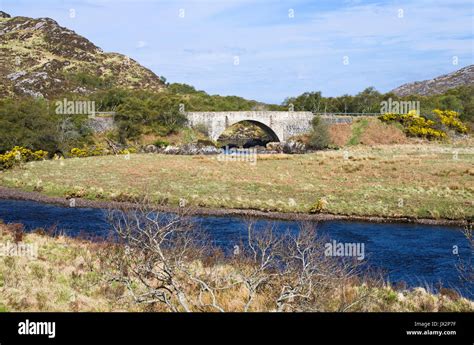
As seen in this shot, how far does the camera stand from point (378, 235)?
106 feet

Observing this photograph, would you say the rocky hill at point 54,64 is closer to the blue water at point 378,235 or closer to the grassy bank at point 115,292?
the blue water at point 378,235

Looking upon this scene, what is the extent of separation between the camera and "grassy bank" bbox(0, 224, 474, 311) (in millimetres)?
15070

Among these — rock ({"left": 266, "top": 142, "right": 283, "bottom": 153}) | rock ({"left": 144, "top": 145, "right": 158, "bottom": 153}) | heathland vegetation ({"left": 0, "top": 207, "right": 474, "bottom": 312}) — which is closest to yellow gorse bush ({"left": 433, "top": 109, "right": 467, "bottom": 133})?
rock ({"left": 266, "top": 142, "right": 283, "bottom": 153})

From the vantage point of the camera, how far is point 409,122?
8794cm

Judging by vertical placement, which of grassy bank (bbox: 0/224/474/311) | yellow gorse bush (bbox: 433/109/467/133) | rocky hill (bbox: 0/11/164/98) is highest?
rocky hill (bbox: 0/11/164/98)

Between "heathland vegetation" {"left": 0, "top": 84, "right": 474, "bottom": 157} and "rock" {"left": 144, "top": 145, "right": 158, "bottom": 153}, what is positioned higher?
"heathland vegetation" {"left": 0, "top": 84, "right": 474, "bottom": 157}

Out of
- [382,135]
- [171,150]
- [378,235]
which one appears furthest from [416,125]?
[378,235]

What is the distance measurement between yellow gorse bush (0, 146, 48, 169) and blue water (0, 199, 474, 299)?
1561 centimetres

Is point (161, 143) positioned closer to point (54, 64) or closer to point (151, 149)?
point (151, 149)

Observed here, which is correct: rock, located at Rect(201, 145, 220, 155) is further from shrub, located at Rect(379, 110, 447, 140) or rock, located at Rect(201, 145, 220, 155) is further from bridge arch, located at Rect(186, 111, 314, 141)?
shrub, located at Rect(379, 110, 447, 140)

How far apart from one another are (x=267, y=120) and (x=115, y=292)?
253ft
